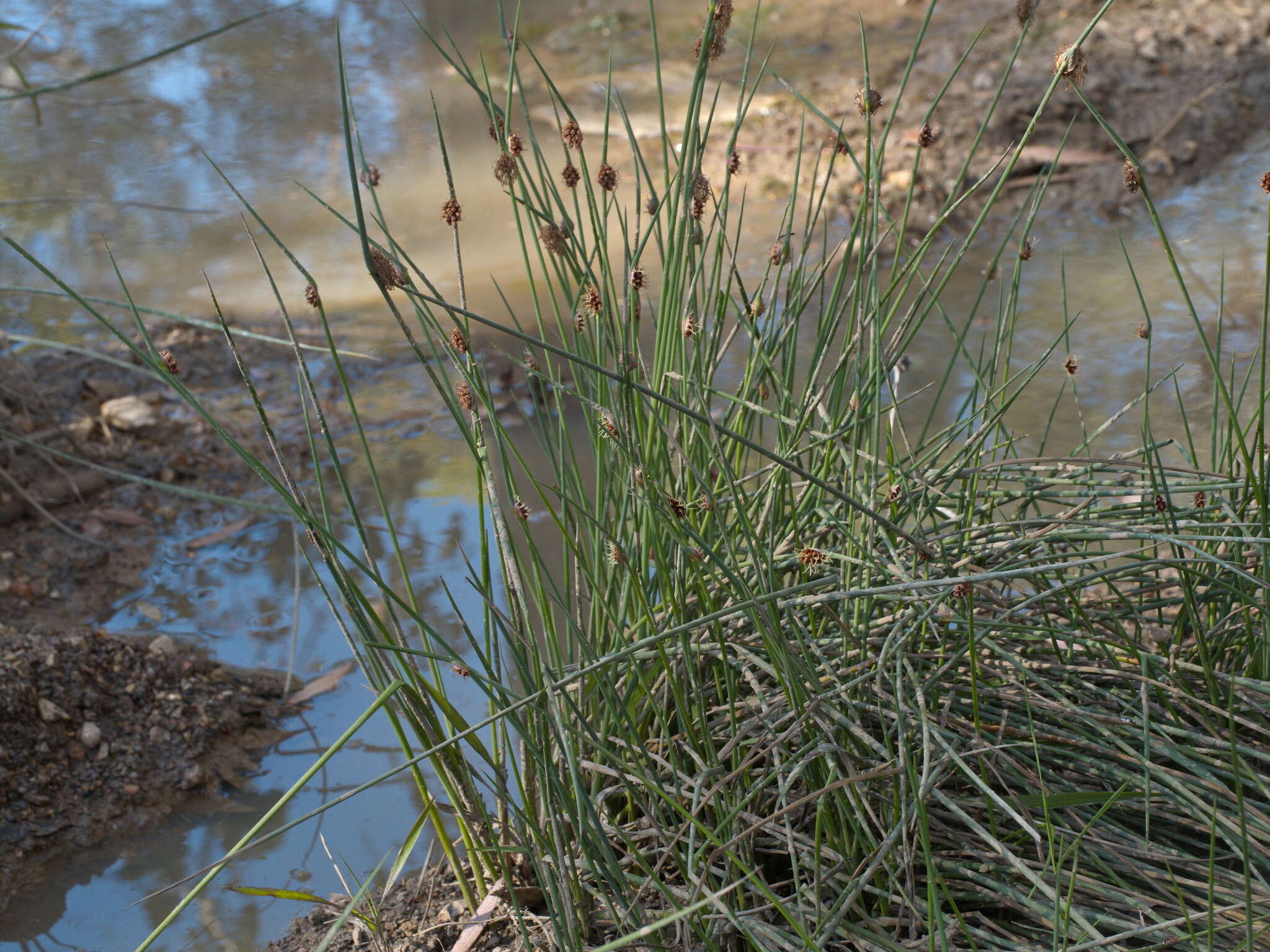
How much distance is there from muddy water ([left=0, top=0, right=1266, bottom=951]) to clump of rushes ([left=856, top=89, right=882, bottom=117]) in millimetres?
292

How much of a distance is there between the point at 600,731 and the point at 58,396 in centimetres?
233

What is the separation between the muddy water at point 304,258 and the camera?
6.07ft

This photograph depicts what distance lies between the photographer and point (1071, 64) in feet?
3.54

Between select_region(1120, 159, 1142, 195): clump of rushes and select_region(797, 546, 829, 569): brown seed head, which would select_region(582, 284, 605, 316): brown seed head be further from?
select_region(1120, 159, 1142, 195): clump of rushes

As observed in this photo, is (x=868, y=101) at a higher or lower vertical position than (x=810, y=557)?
higher

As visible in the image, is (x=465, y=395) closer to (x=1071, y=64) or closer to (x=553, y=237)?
(x=553, y=237)

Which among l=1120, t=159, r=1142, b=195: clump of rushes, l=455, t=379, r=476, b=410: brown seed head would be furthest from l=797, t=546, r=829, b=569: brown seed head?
l=1120, t=159, r=1142, b=195: clump of rushes

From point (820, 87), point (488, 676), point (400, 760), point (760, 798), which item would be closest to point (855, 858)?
point (760, 798)

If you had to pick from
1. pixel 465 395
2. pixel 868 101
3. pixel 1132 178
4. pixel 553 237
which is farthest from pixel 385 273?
pixel 1132 178

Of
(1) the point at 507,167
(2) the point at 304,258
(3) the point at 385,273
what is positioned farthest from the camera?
(2) the point at 304,258

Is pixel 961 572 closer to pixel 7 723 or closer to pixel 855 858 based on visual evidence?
pixel 855 858

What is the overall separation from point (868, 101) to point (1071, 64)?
0.75 feet

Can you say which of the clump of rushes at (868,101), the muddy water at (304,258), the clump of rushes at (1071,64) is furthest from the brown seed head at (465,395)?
the clump of rushes at (1071,64)

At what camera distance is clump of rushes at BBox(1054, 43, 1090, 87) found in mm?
1078
